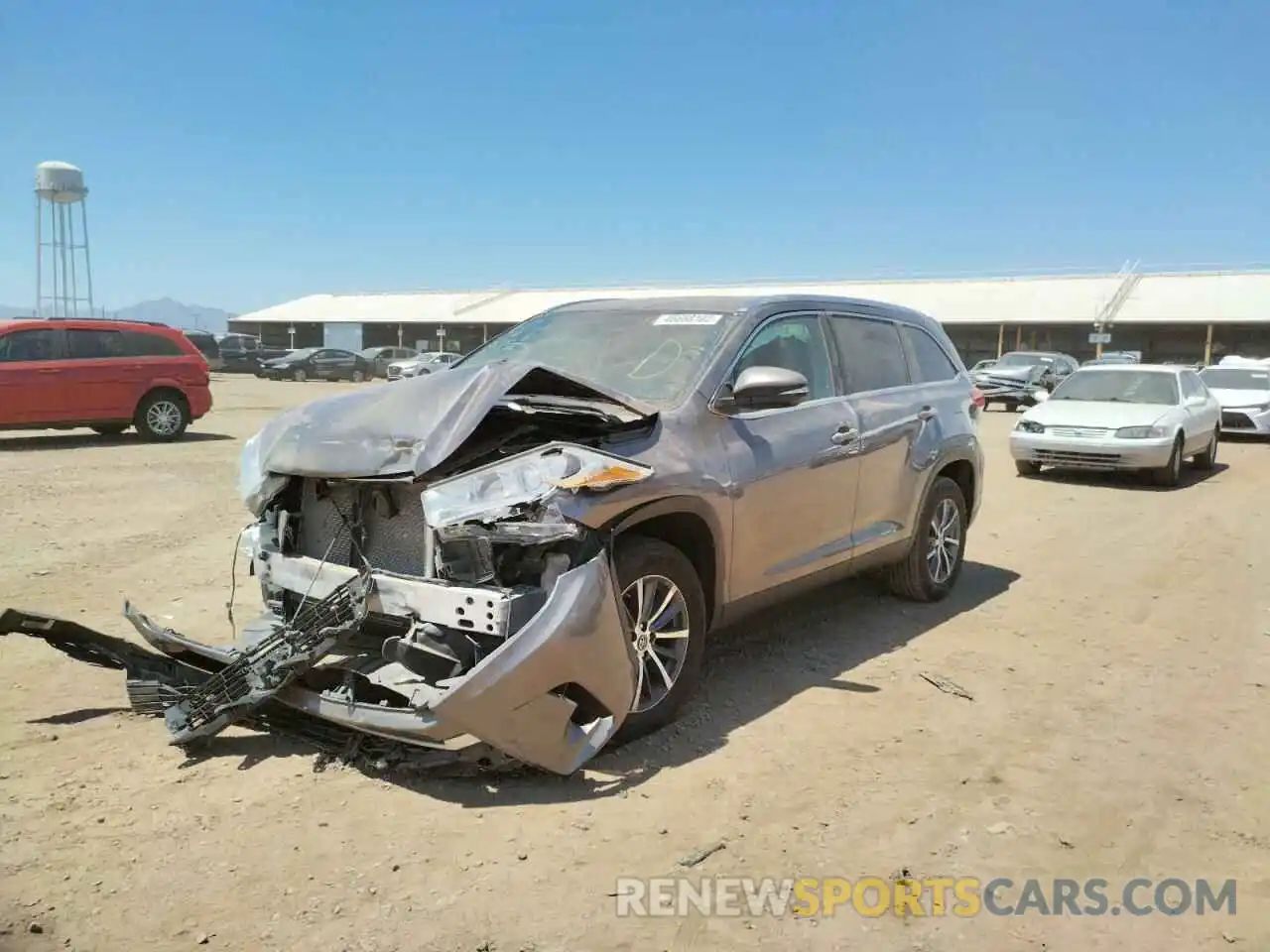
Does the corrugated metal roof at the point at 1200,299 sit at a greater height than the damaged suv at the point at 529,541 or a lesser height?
greater

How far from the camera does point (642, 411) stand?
4.07m

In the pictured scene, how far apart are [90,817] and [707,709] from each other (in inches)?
96.0

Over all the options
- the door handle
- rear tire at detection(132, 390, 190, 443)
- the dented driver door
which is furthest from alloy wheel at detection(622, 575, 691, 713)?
rear tire at detection(132, 390, 190, 443)

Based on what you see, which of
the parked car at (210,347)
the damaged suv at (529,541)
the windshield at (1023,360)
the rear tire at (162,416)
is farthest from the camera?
the parked car at (210,347)

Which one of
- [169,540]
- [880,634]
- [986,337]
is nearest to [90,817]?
[880,634]

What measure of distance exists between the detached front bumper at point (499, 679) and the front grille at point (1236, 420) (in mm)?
18252

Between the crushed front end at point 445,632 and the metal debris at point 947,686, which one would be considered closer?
the crushed front end at point 445,632

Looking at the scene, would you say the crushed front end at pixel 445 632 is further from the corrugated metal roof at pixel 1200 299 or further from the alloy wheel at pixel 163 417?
the corrugated metal roof at pixel 1200 299

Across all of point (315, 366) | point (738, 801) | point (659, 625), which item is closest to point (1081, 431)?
point (659, 625)

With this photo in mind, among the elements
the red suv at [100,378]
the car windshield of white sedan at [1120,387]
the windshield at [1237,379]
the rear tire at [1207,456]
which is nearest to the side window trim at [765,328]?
the car windshield of white sedan at [1120,387]

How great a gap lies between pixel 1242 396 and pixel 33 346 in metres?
20.2

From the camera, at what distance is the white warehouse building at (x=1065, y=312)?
4212 cm

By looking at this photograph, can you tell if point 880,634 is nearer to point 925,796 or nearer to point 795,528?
point 795,528

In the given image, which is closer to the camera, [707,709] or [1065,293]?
[707,709]
